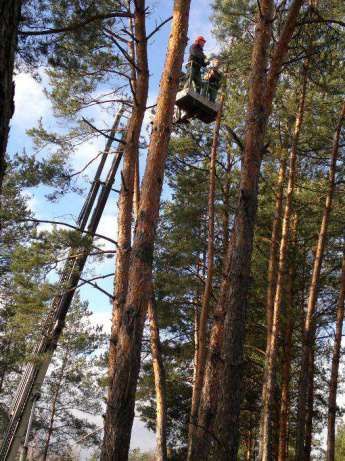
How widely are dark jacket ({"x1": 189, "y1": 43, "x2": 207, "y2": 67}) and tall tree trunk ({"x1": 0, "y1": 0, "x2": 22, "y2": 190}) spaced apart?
25.0ft

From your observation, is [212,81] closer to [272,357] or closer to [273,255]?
[273,255]

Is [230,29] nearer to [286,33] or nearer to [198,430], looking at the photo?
[286,33]

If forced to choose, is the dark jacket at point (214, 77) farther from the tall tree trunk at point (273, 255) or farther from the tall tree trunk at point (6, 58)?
the tall tree trunk at point (6, 58)

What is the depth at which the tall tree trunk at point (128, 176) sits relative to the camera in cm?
790

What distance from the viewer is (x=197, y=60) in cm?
905

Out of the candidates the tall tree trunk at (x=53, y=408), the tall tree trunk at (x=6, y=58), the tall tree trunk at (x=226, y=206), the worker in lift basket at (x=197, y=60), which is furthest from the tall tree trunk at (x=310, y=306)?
the tall tree trunk at (x=53, y=408)

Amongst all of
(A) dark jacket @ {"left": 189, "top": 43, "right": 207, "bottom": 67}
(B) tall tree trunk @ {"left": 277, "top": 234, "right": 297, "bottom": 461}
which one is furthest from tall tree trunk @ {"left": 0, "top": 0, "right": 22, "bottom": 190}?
(B) tall tree trunk @ {"left": 277, "top": 234, "right": 297, "bottom": 461}

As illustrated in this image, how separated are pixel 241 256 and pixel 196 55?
16.4 ft

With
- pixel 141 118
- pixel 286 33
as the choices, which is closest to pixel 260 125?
pixel 286 33

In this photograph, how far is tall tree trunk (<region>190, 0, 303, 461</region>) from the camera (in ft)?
16.2

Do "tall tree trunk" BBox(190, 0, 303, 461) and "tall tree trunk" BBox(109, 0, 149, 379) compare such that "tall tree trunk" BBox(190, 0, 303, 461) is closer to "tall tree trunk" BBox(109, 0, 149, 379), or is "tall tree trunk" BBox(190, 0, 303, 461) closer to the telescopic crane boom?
"tall tree trunk" BBox(109, 0, 149, 379)

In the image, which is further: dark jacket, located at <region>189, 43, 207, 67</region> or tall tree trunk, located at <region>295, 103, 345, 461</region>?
tall tree trunk, located at <region>295, 103, 345, 461</region>

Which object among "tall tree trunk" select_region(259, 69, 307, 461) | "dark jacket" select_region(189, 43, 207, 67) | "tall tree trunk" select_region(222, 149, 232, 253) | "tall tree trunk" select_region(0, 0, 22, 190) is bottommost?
"tall tree trunk" select_region(0, 0, 22, 190)

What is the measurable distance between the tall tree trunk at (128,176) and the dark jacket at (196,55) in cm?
118
